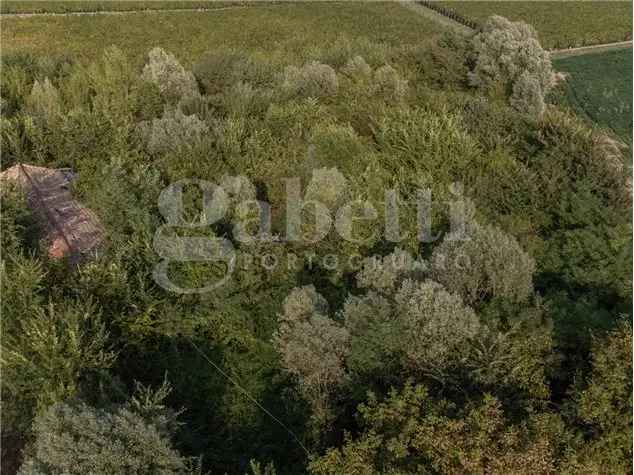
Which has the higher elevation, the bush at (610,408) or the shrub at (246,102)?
the shrub at (246,102)

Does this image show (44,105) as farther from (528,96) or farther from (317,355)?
(528,96)

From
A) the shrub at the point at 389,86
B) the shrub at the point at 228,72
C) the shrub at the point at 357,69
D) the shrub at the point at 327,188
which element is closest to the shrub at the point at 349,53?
the shrub at the point at 357,69

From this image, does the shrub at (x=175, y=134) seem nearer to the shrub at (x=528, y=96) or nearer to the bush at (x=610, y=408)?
the bush at (x=610, y=408)

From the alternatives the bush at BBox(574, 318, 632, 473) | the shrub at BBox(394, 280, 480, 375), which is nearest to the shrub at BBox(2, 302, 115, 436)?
the shrub at BBox(394, 280, 480, 375)

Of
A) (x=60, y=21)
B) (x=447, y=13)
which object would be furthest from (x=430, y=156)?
(x=447, y=13)

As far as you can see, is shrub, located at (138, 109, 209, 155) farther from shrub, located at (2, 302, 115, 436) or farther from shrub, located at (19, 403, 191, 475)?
shrub, located at (19, 403, 191, 475)

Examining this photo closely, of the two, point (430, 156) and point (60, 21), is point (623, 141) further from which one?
point (60, 21)

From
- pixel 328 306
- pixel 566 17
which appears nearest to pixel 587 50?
pixel 566 17
